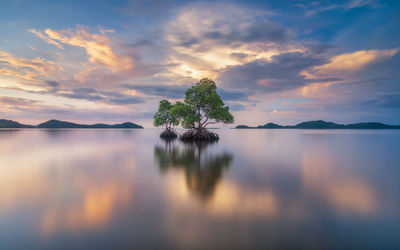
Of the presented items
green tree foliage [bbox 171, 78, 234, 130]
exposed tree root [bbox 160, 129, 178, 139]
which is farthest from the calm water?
exposed tree root [bbox 160, 129, 178, 139]

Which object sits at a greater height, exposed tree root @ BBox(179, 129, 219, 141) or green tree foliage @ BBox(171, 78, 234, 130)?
green tree foliage @ BBox(171, 78, 234, 130)

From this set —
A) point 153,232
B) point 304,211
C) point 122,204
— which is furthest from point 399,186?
point 122,204

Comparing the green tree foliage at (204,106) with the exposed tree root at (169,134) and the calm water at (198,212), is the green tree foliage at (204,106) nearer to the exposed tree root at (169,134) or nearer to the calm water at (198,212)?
the exposed tree root at (169,134)

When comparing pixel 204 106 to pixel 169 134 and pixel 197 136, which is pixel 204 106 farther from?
pixel 169 134

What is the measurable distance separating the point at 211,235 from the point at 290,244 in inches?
71.1

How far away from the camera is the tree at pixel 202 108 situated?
3822 cm

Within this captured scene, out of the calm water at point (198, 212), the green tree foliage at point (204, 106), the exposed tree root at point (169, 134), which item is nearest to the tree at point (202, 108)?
the green tree foliage at point (204, 106)

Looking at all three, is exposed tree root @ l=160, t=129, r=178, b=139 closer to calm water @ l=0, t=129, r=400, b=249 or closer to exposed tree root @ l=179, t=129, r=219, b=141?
exposed tree root @ l=179, t=129, r=219, b=141

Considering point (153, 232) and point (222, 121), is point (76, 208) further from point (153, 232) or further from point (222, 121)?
point (222, 121)

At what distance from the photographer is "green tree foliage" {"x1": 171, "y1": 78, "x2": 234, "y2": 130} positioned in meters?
38.2

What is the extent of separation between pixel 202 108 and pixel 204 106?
58cm

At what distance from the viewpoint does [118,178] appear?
35.6 ft

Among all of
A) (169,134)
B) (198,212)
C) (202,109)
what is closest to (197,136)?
(202,109)

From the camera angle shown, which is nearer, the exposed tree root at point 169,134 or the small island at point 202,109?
the small island at point 202,109
